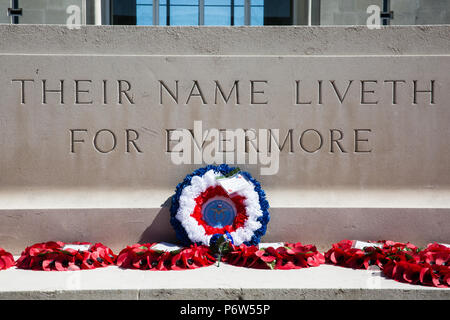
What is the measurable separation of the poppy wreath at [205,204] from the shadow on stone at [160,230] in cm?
18

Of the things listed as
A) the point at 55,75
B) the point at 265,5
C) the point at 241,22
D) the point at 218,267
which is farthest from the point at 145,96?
the point at 265,5

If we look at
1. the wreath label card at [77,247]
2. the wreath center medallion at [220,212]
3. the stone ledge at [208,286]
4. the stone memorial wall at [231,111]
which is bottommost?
the stone ledge at [208,286]

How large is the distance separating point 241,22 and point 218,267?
848 centimetres

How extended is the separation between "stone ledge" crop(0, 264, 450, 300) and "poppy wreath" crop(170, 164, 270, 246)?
2.11 feet

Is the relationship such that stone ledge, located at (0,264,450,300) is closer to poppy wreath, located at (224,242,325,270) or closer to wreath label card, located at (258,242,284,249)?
poppy wreath, located at (224,242,325,270)

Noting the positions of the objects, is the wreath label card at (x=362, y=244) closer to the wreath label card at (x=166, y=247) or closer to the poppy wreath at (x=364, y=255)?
the poppy wreath at (x=364, y=255)

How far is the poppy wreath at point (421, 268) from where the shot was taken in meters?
3.19

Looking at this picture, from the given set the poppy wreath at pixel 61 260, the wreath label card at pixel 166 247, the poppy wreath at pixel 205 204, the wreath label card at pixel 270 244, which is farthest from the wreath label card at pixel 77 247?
the wreath label card at pixel 270 244

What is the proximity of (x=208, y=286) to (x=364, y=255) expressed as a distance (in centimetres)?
144

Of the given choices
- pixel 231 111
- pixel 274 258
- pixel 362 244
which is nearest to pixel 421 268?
pixel 362 244

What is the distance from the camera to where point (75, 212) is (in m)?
4.28

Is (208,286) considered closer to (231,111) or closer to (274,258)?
(274,258)

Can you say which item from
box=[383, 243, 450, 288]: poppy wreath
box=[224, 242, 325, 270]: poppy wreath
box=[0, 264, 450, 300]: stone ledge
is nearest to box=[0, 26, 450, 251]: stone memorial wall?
box=[224, 242, 325, 270]: poppy wreath
